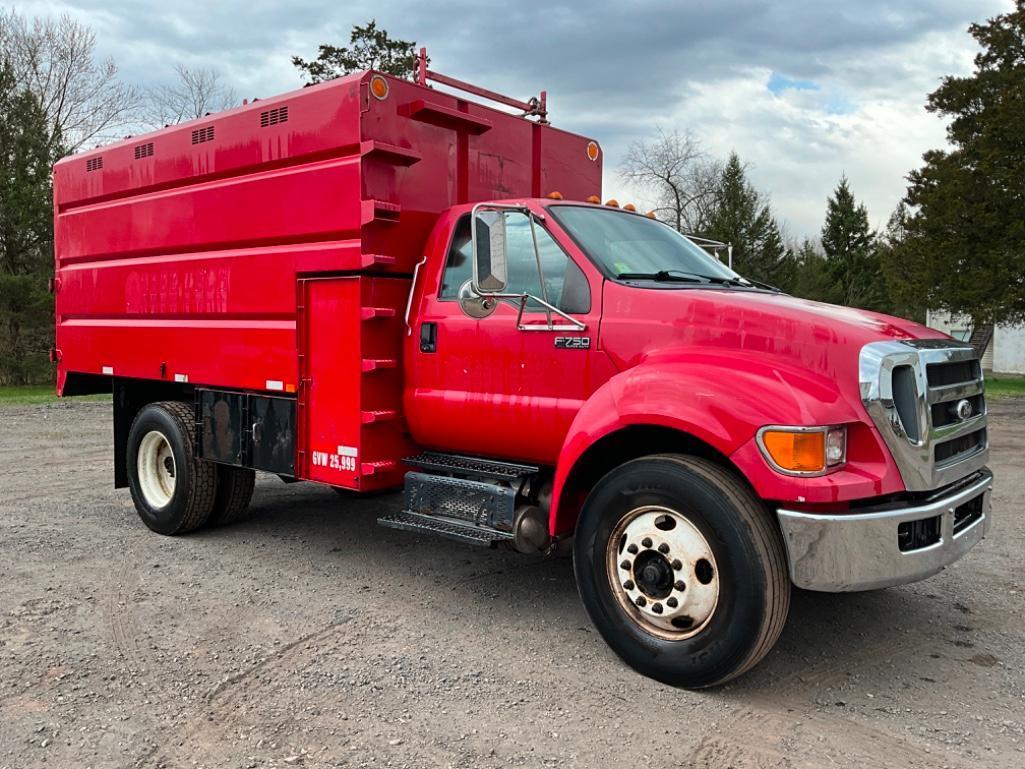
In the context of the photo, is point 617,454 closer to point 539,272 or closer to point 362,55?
point 539,272

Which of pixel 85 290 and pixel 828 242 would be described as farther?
pixel 828 242

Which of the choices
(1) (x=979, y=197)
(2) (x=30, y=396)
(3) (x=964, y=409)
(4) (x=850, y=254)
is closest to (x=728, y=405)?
(3) (x=964, y=409)

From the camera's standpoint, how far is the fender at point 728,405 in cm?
353

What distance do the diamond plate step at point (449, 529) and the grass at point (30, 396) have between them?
12.0 meters

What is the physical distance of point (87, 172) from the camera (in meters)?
7.30

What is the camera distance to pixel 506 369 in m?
4.74

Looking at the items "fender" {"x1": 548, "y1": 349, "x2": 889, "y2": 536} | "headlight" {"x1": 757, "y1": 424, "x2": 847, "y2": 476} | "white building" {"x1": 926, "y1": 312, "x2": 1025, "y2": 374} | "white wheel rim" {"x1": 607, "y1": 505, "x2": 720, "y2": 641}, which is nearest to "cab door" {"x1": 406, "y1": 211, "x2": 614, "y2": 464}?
"fender" {"x1": 548, "y1": 349, "x2": 889, "y2": 536}

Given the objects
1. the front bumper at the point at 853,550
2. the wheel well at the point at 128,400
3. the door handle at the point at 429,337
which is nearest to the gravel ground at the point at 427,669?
the front bumper at the point at 853,550

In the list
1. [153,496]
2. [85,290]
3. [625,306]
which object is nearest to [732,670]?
[625,306]

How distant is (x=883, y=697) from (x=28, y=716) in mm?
3608

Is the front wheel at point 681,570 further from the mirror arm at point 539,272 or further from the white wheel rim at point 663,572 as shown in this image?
the mirror arm at point 539,272

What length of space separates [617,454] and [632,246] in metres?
1.23

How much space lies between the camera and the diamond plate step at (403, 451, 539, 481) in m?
4.77

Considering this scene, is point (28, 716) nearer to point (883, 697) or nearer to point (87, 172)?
point (883, 697)
